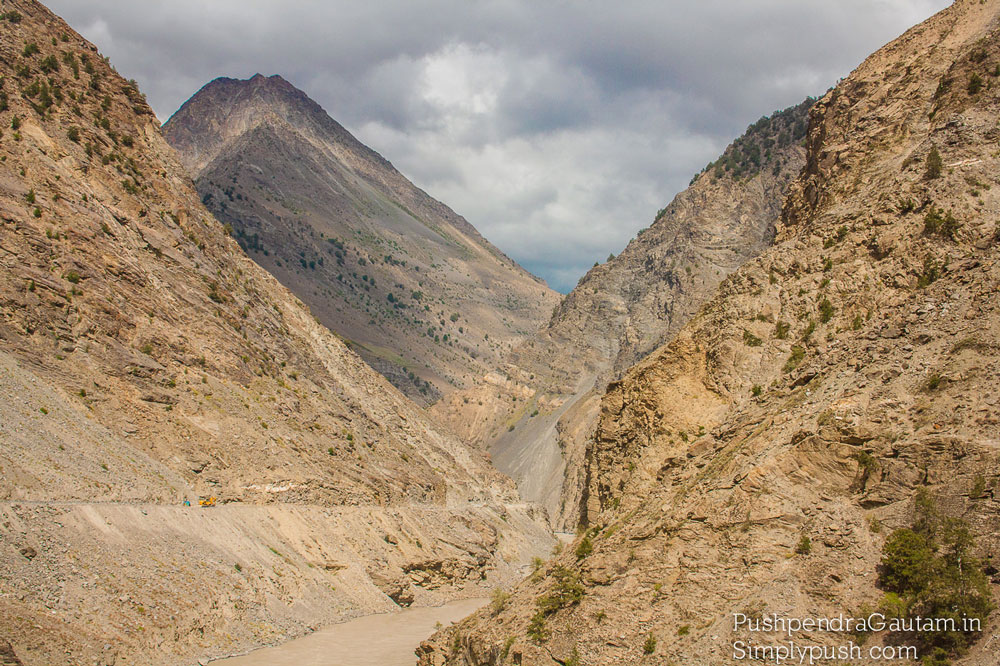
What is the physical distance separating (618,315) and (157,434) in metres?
95.8

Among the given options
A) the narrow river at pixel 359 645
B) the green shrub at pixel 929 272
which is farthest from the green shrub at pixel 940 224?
the narrow river at pixel 359 645

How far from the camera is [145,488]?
1292 inches

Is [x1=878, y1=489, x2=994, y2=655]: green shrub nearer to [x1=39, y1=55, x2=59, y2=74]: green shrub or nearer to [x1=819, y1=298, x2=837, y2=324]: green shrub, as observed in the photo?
[x1=819, y1=298, x2=837, y2=324]: green shrub

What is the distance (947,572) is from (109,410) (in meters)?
34.3

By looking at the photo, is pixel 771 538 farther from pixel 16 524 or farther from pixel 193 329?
pixel 193 329

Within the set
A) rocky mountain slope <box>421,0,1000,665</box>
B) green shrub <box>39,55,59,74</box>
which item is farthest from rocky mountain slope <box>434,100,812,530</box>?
rocky mountain slope <box>421,0,1000,665</box>

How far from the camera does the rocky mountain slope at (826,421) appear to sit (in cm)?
1268

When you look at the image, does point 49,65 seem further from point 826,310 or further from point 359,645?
point 826,310

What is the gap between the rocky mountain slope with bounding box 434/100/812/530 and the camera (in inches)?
4085

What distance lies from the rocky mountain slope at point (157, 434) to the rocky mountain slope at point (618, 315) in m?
42.0

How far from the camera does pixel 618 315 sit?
126 m

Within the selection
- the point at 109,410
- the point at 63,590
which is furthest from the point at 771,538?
the point at 109,410

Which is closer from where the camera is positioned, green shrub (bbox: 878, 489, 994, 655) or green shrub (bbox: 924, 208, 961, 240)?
green shrub (bbox: 878, 489, 994, 655)

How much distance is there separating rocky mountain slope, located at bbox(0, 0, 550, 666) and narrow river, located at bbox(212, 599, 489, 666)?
2.92ft
